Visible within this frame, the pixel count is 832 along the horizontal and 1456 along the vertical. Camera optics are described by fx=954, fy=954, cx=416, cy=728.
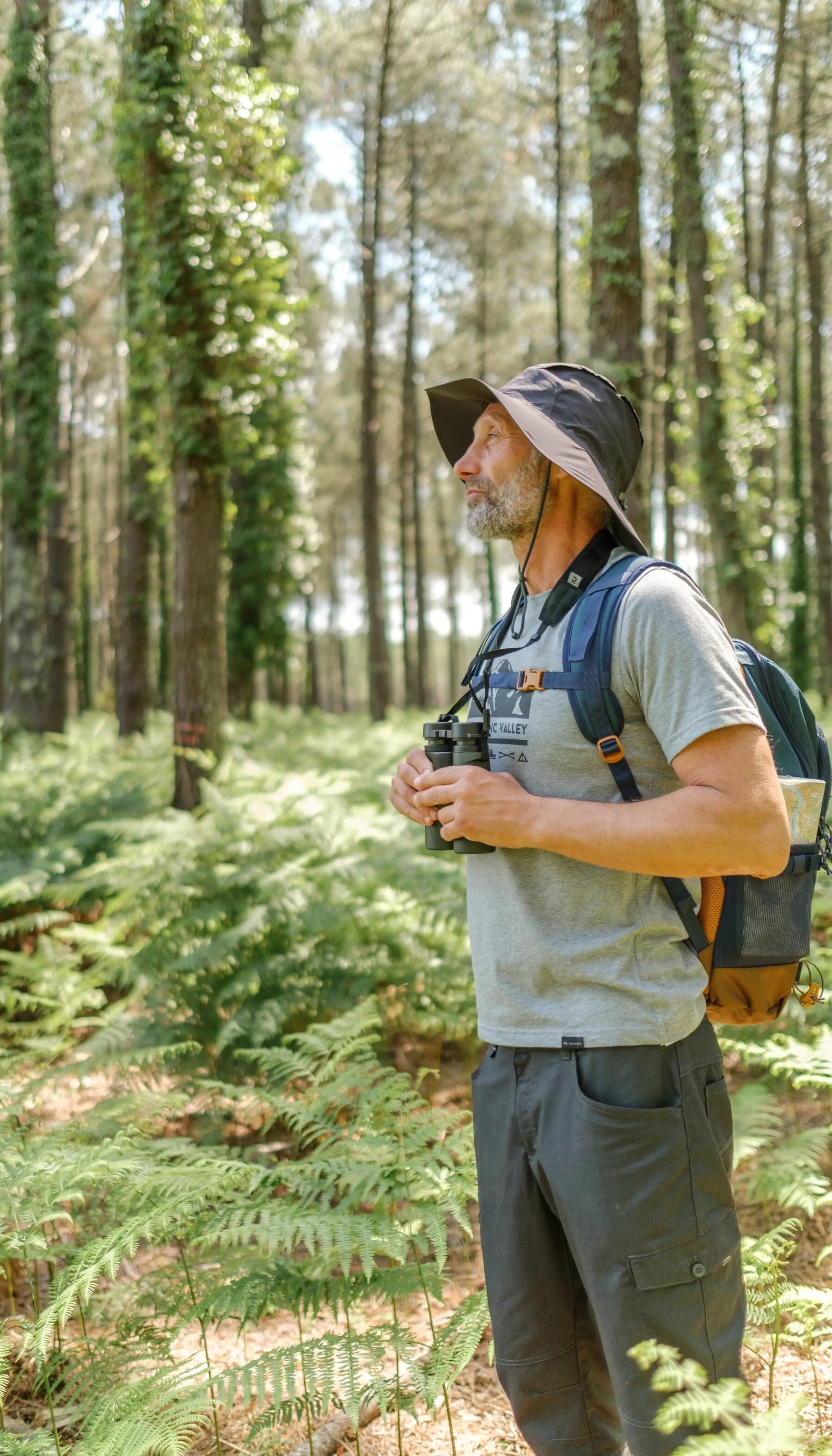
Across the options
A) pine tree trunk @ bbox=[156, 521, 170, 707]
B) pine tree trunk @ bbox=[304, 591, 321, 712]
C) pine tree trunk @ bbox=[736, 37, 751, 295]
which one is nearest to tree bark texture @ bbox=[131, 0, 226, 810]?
pine tree trunk @ bbox=[156, 521, 170, 707]

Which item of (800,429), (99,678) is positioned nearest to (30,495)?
(800,429)

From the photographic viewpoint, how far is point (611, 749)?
184cm

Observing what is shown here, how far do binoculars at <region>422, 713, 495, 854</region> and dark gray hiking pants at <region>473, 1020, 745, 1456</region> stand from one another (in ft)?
1.43

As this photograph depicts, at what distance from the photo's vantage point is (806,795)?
1.87 meters

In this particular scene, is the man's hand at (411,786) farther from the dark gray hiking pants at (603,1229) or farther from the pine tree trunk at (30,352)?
the pine tree trunk at (30,352)

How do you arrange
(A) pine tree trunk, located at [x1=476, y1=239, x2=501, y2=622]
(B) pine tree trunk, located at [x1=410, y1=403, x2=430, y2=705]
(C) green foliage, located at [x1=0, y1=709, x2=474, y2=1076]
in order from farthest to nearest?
1. (B) pine tree trunk, located at [x1=410, y1=403, x2=430, y2=705]
2. (A) pine tree trunk, located at [x1=476, y1=239, x2=501, y2=622]
3. (C) green foliage, located at [x1=0, y1=709, x2=474, y2=1076]

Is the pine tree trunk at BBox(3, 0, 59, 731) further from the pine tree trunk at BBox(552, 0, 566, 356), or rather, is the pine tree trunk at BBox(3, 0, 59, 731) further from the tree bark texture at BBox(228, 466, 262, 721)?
the pine tree trunk at BBox(552, 0, 566, 356)

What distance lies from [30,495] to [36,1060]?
8.83 m

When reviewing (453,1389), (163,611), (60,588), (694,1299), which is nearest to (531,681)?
(694,1299)

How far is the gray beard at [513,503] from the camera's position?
2.15 meters

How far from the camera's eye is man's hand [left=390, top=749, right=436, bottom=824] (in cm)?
204

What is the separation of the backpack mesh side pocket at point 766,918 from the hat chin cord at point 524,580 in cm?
74

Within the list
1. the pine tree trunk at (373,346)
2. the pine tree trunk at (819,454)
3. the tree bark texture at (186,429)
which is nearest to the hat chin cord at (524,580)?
the tree bark texture at (186,429)

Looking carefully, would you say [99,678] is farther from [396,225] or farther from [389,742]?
[389,742]
